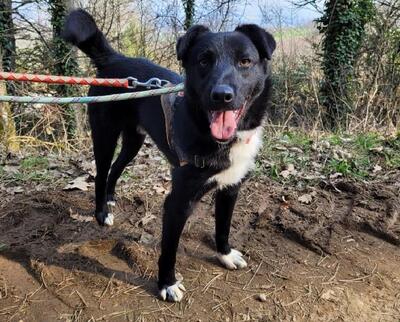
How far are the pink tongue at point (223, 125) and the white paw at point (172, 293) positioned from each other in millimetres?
1015

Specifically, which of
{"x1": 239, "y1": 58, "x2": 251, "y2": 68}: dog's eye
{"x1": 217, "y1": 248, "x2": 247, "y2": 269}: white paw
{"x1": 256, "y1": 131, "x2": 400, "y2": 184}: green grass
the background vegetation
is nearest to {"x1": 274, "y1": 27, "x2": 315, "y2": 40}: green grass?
the background vegetation

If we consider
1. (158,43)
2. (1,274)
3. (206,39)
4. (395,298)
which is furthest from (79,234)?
(158,43)

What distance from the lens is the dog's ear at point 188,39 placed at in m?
2.49

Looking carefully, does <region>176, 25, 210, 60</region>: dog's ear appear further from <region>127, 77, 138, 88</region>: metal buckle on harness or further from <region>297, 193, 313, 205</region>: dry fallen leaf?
<region>297, 193, 313, 205</region>: dry fallen leaf

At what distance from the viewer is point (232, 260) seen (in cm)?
296

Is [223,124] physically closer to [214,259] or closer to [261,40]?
[261,40]

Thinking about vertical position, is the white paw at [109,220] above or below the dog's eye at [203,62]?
below

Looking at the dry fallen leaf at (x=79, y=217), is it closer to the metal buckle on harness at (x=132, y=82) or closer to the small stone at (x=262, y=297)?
the metal buckle on harness at (x=132, y=82)

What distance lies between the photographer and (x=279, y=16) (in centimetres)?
1120

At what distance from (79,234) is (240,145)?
1478 millimetres

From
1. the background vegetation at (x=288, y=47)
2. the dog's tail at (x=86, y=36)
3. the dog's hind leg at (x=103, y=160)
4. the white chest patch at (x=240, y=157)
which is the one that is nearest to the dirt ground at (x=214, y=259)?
the dog's hind leg at (x=103, y=160)

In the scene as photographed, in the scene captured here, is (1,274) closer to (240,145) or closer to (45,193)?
(45,193)

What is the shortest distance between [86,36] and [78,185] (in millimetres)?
1379

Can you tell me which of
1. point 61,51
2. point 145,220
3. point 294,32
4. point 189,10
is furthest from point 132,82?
point 189,10
